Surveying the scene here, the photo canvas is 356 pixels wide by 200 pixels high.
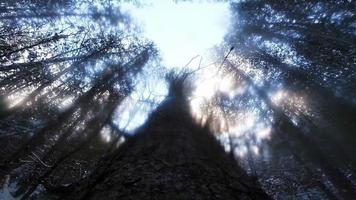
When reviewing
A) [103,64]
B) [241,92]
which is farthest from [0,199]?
[241,92]

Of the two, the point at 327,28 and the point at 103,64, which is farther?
the point at 103,64

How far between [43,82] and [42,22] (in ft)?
12.1

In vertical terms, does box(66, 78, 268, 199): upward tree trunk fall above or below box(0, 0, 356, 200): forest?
below

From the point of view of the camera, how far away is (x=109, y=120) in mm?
17531

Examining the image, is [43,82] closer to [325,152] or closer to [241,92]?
[241,92]

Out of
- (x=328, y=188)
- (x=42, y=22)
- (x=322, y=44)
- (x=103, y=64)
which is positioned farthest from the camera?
(x=103, y=64)

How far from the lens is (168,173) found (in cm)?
463

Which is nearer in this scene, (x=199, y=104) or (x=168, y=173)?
(x=168, y=173)

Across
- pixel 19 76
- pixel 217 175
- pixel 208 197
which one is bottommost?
pixel 208 197

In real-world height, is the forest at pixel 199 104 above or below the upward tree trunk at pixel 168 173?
above

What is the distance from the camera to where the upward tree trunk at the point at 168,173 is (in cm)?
407

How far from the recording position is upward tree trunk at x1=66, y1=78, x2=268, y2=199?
13.4 ft

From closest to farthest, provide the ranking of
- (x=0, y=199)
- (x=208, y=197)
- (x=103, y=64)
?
(x=208, y=197)
(x=0, y=199)
(x=103, y=64)

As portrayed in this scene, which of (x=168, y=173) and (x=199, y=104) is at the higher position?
(x=199, y=104)
